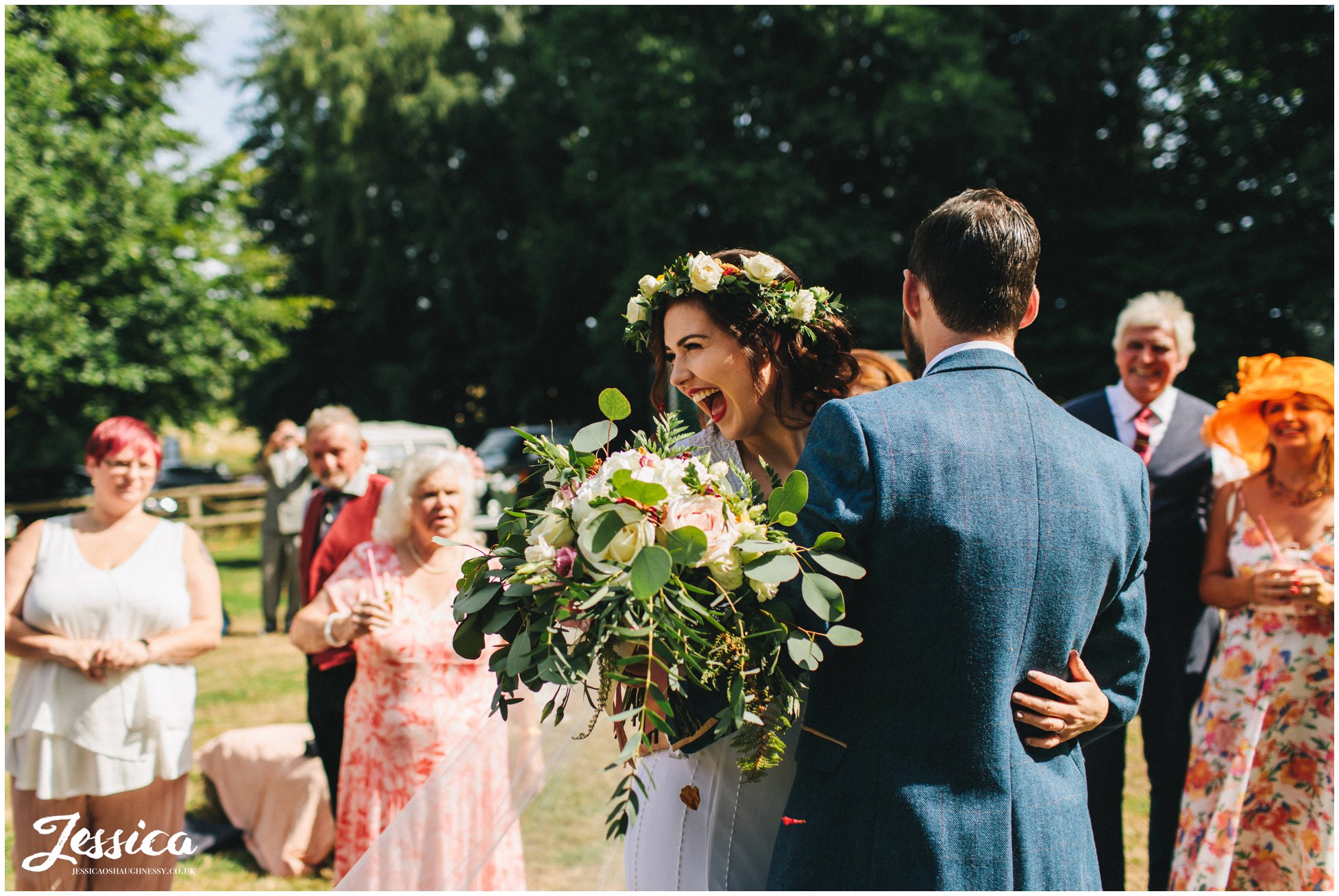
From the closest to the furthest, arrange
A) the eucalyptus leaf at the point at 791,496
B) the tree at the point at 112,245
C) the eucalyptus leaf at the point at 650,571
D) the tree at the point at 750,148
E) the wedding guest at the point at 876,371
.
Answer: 1. the eucalyptus leaf at the point at 650,571
2. the eucalyptus leaf at the point at 791,496
3. the wedding guest at the point at 876,371
4. the tree at the point at 112,245
5. the tree at the point at 750,148

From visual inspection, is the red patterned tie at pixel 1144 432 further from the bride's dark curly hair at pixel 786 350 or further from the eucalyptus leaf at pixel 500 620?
the eucalyptus leaf at pixel 500 620

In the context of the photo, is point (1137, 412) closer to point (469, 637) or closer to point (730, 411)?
point (730, 411)

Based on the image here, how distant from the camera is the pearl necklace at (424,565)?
11.6 feet

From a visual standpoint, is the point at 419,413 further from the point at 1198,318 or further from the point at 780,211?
the point at 1198,318

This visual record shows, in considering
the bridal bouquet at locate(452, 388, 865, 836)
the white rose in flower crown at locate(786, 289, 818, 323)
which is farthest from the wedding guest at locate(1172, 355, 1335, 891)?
the bridal bouquet at locate(452, 388, 865, 836)

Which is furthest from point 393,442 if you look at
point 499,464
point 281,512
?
point 281,512

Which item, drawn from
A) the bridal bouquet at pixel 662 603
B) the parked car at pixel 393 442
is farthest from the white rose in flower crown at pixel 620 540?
the parked car at pixel 393 442

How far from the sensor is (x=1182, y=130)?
16500mm

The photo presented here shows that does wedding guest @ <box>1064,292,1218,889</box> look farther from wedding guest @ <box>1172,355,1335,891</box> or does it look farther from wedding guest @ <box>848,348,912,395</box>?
wedding guest @ <box>848,348,912,395</box>

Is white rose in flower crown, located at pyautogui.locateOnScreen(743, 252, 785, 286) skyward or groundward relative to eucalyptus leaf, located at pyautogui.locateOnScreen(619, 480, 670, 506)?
skyward

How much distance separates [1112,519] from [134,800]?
3656mm

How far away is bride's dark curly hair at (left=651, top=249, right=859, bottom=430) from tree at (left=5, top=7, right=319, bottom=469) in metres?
14.4

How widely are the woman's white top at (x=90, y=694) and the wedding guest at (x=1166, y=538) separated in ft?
12.5

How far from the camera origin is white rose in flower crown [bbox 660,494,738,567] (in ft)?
5.15
